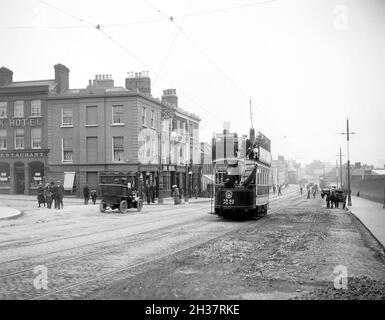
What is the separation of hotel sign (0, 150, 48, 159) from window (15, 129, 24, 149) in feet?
2.18

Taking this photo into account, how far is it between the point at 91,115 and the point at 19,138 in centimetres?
760

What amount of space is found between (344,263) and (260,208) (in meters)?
11.3

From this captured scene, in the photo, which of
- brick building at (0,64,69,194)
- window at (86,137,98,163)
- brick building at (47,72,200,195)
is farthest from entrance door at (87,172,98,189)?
brick building at (0,64,69,194)

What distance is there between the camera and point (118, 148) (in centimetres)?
3816

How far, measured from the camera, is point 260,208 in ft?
66.7

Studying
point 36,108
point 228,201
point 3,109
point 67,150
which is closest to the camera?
point 228,201

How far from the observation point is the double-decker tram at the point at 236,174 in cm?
1795

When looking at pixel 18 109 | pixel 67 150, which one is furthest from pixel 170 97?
pixel 18 109

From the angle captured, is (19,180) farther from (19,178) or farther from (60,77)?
(60,77)

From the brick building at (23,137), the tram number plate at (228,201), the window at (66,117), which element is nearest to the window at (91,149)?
the window at (66,117)

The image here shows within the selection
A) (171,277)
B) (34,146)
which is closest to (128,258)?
(171,277)

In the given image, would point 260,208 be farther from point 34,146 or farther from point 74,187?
point 34,146

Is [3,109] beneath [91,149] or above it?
above
